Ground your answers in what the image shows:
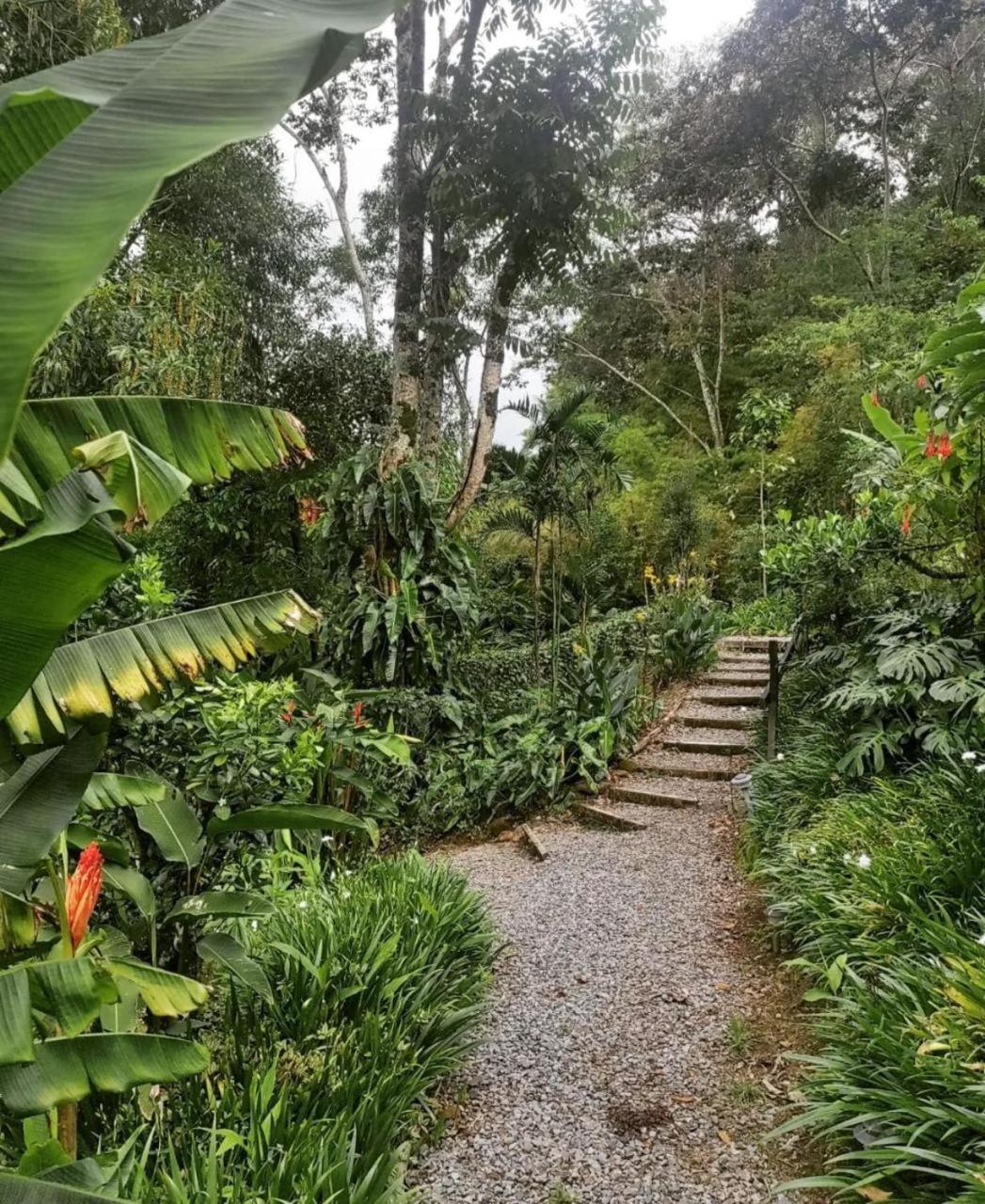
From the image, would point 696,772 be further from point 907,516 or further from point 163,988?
point 163,988

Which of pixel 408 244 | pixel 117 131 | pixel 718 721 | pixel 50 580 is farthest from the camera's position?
pixel 718 721

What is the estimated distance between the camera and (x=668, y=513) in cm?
1022

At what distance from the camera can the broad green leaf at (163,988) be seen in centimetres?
144

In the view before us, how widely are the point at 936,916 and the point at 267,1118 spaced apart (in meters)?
2.28

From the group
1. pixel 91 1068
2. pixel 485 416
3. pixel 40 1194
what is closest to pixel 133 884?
pixel 91 1068

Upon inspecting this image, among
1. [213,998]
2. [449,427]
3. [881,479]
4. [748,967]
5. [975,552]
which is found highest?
[449,427]

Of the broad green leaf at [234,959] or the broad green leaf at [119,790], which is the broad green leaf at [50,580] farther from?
the broad green leaf at [234,959]

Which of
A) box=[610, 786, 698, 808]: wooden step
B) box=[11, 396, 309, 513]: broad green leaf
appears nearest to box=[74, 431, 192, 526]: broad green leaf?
box=[11, 396, 309, 513]: broad green leaf

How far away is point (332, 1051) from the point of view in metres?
2.09

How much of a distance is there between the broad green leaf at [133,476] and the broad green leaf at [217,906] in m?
1.46

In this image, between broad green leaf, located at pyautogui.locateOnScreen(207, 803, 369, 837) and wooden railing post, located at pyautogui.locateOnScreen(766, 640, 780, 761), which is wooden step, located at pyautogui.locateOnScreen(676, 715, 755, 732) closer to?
wooden railing post, located at pyautogui.locateOnScreen(766, 640, 780, 761)

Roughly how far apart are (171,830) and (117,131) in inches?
85.1

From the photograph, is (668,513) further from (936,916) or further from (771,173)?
(771,173)

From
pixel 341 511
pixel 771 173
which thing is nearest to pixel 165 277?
pixel 341 511
